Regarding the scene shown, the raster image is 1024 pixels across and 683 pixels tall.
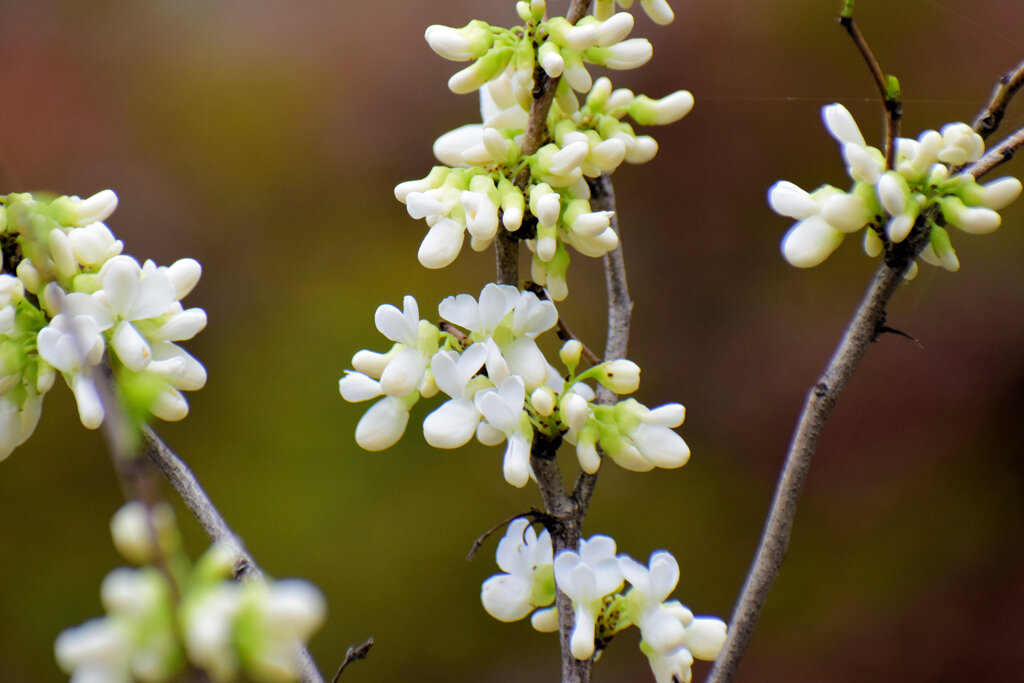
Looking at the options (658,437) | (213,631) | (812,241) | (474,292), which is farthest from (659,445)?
(474,292)

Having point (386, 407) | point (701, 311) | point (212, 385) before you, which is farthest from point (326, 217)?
point (386, 407)

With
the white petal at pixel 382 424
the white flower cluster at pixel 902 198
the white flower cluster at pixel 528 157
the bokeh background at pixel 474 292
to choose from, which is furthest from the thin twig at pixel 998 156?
the bokeh background at pixel 474 292

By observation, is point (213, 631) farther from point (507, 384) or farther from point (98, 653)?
point (507, 384)

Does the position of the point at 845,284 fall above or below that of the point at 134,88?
below

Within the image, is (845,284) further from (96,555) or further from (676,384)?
(96,555)

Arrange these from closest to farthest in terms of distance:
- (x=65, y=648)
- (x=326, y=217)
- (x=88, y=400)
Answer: (x=65, y=648) → (x=88, y=400) → (x=326, y=217)

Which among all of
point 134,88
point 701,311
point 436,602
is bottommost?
point 436,602

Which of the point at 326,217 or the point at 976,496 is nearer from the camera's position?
the point at 976,496

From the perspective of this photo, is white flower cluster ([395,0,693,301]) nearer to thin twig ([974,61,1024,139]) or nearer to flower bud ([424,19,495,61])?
flower bud ([424,19,495,61])
